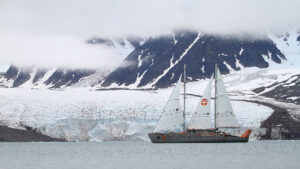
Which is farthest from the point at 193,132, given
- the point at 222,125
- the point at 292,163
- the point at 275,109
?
the point at 275,109

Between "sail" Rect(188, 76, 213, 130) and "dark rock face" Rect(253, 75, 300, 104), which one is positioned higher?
"dark rock face" Rect(253, 75, 300, 104)

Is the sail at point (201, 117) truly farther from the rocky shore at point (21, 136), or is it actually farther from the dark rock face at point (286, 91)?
the dark rock face at point (286, 91)

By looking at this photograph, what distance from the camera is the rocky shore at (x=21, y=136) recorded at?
338 feet

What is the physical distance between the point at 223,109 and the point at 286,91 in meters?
103

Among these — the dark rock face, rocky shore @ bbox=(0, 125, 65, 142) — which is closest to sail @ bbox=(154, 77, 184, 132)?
rocky shore @ bbox=(0, 125, 65, 142)

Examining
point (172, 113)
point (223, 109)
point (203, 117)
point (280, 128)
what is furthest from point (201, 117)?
point (280, 128)

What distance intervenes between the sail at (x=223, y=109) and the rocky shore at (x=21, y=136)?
3611cm

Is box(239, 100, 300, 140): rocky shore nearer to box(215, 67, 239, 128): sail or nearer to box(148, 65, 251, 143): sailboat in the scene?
box(148, 65, 251, 143): sailboat

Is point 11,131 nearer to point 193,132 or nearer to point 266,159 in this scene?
point 193,132

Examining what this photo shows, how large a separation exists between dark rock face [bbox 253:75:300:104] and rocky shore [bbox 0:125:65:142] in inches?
3224

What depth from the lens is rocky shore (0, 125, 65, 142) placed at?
103 meters

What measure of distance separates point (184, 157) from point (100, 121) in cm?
5286

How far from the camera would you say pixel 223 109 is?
278ft

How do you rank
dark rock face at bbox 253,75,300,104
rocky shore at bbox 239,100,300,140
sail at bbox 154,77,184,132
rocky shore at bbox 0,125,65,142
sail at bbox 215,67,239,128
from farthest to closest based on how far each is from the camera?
1. dark rock face at bbox 253,75,300,104
2. rocky shore at bbox 239,100,300,140
3. rocky shore at bbox 0,125,65,142
4. sail at bbox 154,77,184,132
5. sail at bbox 215,67,239,128
